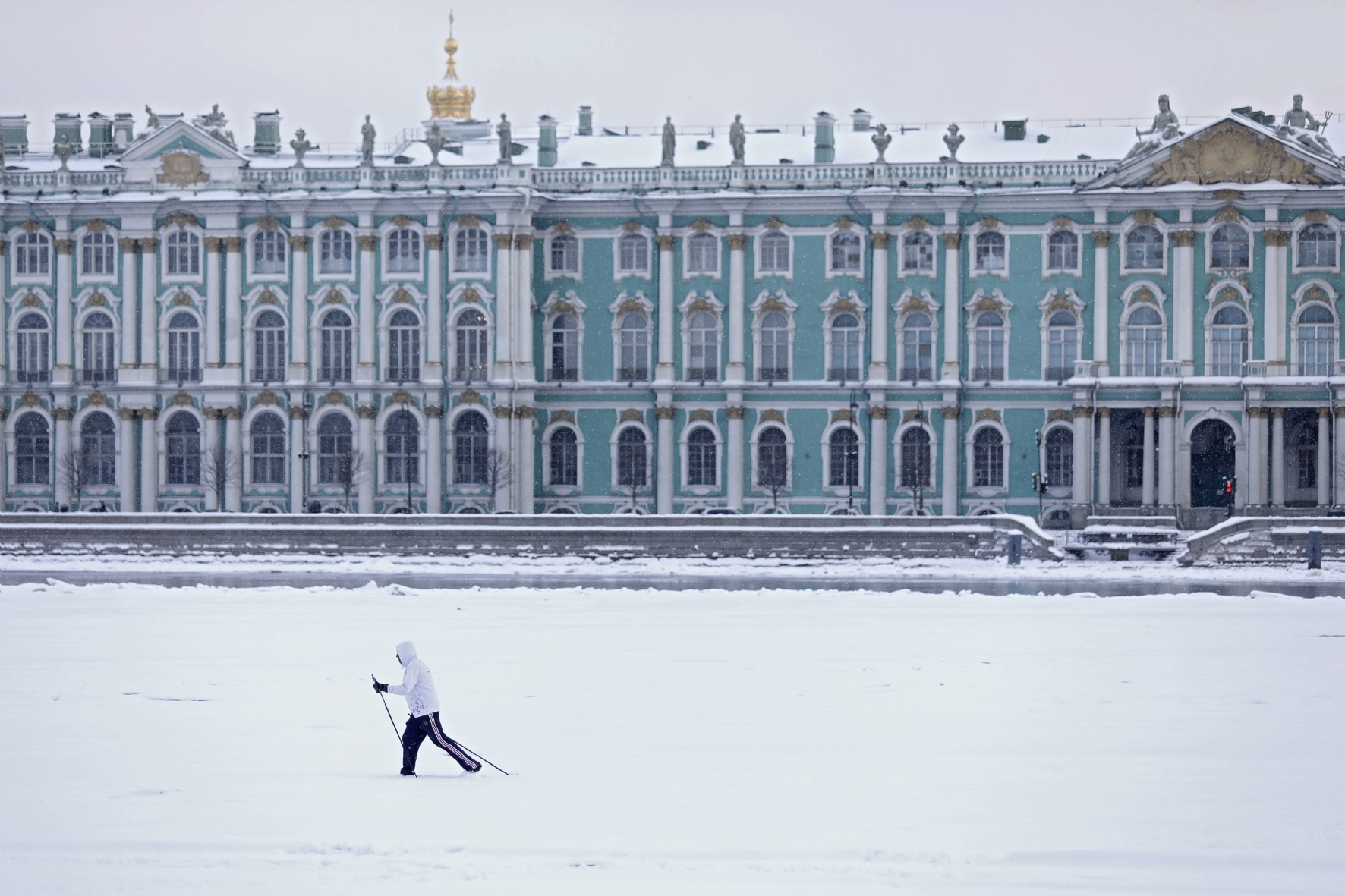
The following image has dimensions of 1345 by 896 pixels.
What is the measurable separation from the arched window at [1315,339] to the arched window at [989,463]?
407 inches

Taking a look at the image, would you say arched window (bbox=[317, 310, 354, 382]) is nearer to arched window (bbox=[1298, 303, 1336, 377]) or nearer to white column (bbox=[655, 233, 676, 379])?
white column (bbox=[655, 233, 676, 379])

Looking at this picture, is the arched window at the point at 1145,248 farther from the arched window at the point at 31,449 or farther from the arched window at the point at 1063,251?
the arched window at the point at 31,449

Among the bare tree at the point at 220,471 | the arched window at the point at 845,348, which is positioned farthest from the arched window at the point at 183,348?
the arched window at the point at 845,348

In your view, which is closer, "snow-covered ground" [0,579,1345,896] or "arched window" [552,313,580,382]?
"snow-covered ground" [0,579,1345,896]

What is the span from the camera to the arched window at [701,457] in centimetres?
7200

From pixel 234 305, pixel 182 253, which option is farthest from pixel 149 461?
pixel 182 253

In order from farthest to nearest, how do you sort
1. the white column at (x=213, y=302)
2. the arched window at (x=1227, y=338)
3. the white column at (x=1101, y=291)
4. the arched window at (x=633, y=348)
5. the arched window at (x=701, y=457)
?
1. the white column at (x=213, y=302)
2. the arched window at (x=633, y=348)
3. the arched window at (x=701, y=457)
4. the white column at (x=1101, y=291)
5. the arched window at (x=1227, y=338)

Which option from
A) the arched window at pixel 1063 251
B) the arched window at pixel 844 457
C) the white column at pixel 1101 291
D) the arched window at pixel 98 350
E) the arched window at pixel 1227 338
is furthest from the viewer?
the arched window at pixel 98 350

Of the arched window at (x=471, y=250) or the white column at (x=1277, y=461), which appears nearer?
the white column at (x=1277, y=461)

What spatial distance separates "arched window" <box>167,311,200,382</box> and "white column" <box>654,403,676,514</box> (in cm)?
1690

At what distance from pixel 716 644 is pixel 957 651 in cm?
367

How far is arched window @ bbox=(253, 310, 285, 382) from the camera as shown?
241ft

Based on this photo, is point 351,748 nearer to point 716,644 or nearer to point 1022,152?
point 716,644

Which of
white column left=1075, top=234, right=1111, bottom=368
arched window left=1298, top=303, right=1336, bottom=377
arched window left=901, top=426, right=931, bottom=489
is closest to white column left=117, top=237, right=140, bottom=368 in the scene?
arched window left=901, top=426, right=931, bottom=489
